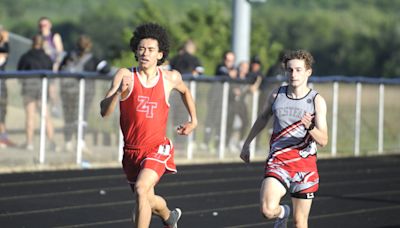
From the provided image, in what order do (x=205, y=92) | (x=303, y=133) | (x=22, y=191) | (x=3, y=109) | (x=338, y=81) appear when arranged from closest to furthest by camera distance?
(x=303, y=133) → (x=22, y=191) → (x=3, y=109) → (x=205, y=92) → (x=338, y=81)

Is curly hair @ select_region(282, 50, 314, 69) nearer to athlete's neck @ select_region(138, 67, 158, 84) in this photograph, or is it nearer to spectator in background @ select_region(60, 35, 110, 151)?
athlete's neck @ select_region(138, 67, 158, 84)

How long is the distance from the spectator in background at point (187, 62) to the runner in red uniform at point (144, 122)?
985 centimetres

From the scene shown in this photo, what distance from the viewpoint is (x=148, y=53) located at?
35.9ft

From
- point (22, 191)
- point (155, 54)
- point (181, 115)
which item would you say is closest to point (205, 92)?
point (181, 115)

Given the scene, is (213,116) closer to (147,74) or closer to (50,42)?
(50,42)

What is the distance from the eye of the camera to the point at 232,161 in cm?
2117

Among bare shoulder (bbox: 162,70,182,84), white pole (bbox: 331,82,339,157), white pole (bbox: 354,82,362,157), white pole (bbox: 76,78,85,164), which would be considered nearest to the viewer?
bare shoulder (bbox: 162,70,182,84)

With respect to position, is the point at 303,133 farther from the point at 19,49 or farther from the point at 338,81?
the point at 19,49

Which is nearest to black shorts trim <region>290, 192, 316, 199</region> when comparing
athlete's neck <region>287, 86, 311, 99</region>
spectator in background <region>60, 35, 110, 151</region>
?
athlete's neck <region>287, 86, 311, 99</region>

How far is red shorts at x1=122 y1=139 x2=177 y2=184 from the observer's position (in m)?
10.7

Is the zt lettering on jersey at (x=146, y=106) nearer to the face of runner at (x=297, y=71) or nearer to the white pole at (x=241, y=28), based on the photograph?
the face of runner at (x=297, y=71)

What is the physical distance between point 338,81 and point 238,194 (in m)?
7.56

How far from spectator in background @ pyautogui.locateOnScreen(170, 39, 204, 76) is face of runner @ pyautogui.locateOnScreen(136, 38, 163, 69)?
9783 mm

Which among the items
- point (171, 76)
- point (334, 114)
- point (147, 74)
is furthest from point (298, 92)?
point (334, 114)
